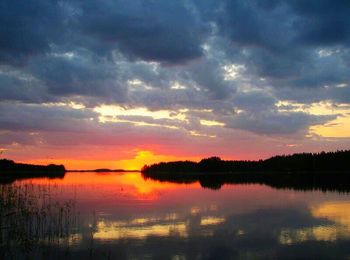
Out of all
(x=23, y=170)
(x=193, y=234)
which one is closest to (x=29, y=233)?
(x=193, y=234)

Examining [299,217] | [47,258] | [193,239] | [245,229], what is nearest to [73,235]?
[47,258]

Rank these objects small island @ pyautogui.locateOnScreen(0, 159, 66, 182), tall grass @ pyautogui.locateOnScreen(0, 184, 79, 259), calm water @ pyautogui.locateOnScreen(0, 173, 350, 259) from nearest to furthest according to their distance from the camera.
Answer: tall grass @ pyautogui.locateOnScreen(0, 184, 79, 259)
calm water @ pyautogui.locateOnScreen(0, 173, 350, 259)
small island @ pyautogui.locateOnScreen(0, 159, 66, 182)

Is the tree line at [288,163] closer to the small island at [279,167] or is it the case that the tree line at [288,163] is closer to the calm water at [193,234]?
the small island at [279,167]

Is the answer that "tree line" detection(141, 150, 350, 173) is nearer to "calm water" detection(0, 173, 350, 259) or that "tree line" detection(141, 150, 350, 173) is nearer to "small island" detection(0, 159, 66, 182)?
"small island" detection(0, 159, 66, 182)

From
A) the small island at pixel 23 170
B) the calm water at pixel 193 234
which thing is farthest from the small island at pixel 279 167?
the calm water at pixel 193 234

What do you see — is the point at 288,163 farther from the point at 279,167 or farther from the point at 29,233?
the point at 29,233

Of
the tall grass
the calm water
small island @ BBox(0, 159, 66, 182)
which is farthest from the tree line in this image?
the tall grass

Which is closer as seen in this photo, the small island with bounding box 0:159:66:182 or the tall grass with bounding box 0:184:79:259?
the tall grass with bounding box 0:184:79:259

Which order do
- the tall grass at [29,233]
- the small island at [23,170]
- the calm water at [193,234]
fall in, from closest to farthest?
1. the tall grass at [29,233]
2. the calm water at [193,234]
3. the small island at [23,170]

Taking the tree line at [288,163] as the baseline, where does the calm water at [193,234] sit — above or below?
below

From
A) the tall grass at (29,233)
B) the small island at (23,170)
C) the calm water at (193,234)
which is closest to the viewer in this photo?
the tall grass at (29,233)

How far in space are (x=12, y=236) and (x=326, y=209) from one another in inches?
963

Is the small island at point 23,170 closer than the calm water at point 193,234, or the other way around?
the calm water at point 193,234

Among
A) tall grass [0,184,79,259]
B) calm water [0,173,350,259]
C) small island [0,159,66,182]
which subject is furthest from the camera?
small island [0,159,66,182]
